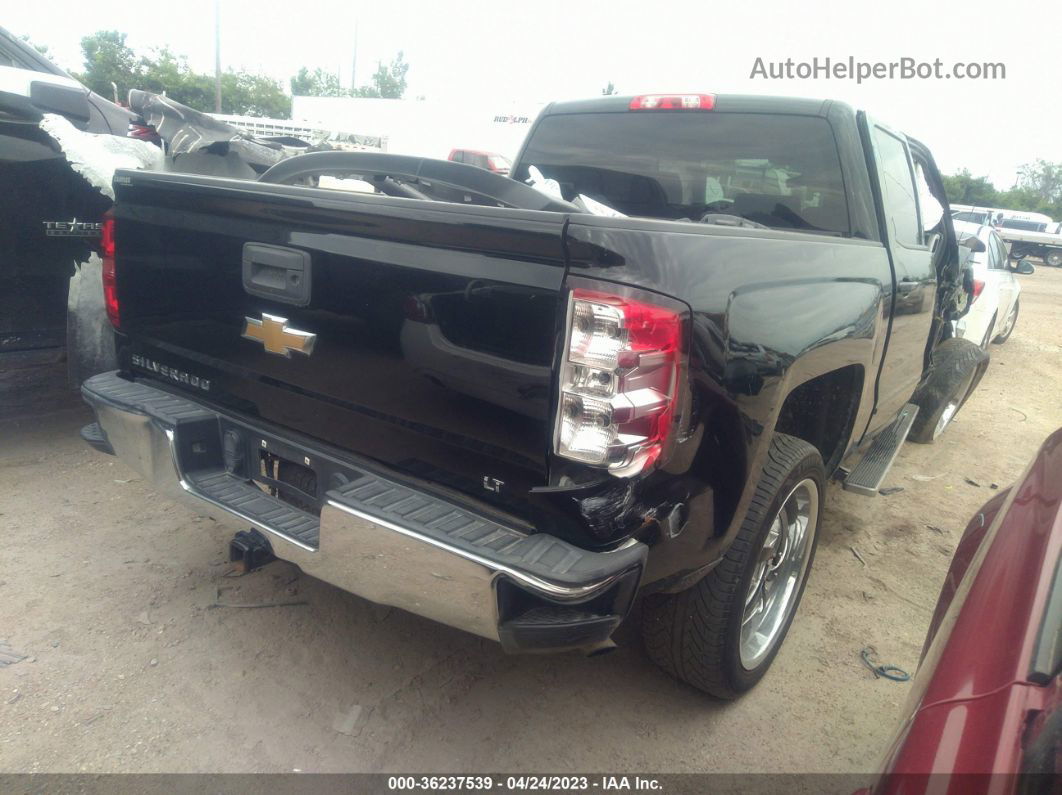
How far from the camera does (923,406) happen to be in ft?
17.5

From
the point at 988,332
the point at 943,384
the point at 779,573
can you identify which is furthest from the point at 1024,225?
the point at 779,573

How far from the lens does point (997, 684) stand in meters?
1.18

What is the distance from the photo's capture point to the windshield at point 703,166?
3154 millimetres

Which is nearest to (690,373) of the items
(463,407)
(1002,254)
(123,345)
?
(463,407)

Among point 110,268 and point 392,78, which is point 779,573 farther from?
point 392,78

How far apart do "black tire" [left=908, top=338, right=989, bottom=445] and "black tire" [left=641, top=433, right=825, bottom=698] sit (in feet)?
10.4

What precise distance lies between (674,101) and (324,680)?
9.07ft

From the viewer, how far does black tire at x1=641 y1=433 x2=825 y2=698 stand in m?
2.31

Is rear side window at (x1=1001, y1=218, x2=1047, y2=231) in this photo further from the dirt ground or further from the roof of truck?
the roof of truck

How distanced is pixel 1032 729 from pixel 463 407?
1.34 metres

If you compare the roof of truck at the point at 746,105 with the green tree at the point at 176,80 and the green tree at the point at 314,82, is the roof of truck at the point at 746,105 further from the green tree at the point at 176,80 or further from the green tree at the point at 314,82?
the green tree at the point at 314,82

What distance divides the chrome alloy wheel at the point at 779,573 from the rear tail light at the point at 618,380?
1008 mm

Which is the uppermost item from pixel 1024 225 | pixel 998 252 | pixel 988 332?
pixel 1024 225

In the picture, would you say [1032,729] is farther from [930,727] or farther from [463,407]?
[463,407]
